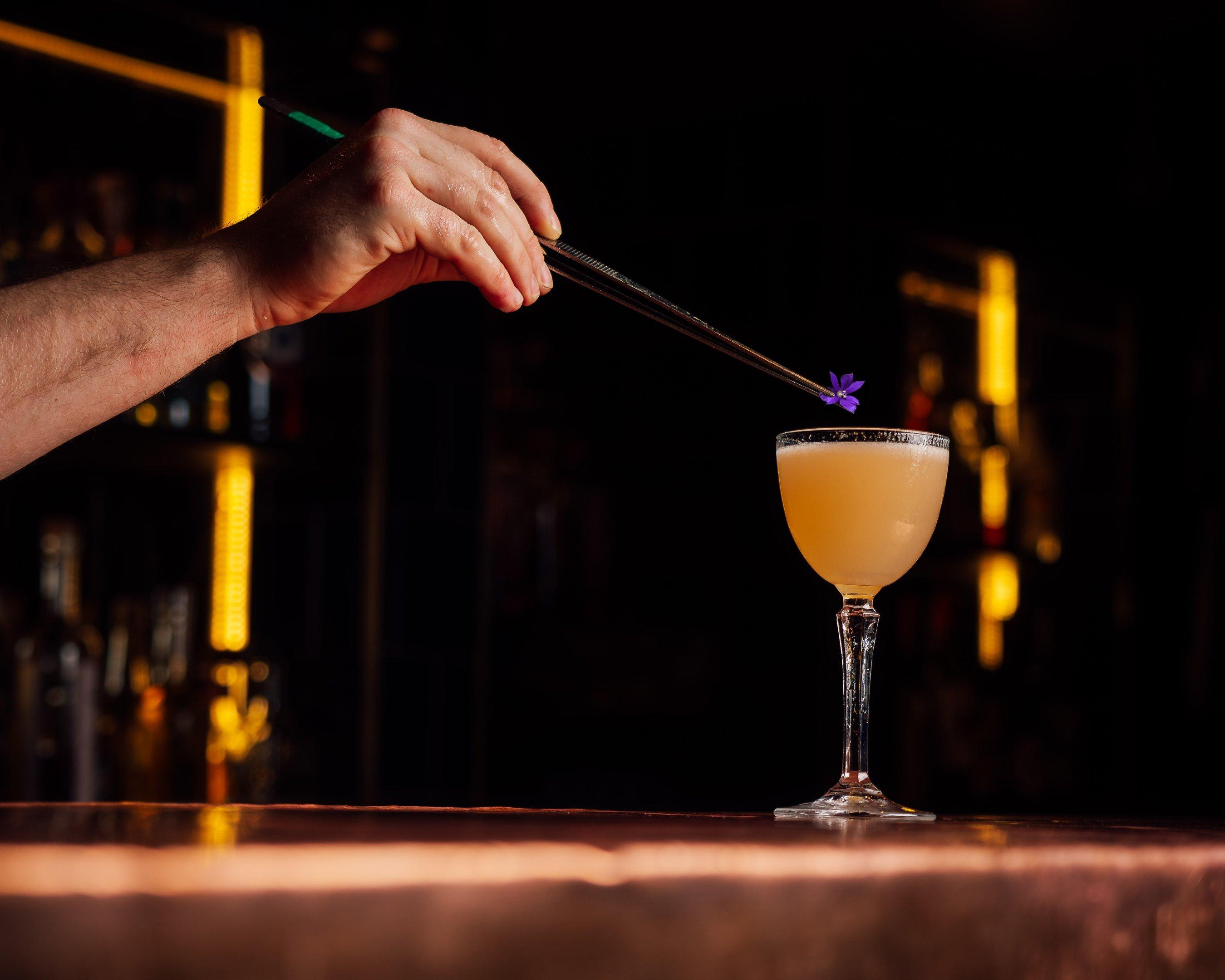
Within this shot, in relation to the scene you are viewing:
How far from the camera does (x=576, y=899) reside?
1.12 ft

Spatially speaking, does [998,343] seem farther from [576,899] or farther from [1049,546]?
[576,899]

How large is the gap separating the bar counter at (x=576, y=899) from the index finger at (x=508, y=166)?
Answer: 0.82m

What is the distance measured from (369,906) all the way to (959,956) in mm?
195

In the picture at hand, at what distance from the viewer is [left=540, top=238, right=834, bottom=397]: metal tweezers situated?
1.09 meters

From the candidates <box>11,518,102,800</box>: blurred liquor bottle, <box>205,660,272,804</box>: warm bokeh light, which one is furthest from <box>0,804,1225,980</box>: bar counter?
<box>205,660,272,804</box>: warm bokeh light

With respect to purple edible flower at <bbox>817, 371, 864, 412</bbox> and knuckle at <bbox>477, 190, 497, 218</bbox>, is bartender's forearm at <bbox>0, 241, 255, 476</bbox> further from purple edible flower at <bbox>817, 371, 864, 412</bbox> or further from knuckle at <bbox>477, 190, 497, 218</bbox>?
purple edible flower at <bbox>817, 371, 864, 412</bbox>

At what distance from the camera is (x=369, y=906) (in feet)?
1.02

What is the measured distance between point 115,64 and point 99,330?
150cm

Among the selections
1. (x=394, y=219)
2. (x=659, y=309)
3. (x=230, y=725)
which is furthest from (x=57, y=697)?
(x=659, y=309)

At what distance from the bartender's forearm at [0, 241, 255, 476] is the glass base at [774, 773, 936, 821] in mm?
687

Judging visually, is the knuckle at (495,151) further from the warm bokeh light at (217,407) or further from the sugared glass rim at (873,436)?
the warm bokeh light at (217,407)

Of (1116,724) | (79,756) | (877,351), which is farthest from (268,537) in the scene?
(1116,724)

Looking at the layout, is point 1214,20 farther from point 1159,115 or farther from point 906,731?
point 906,731

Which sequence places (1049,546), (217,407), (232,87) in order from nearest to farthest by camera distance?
(217,407)
(232,87)
(1049,546)
